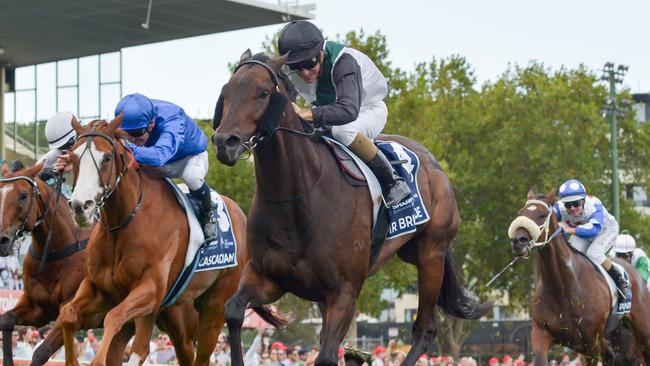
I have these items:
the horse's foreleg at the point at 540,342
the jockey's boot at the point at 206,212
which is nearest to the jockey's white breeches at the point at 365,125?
the jockey's boot at the point at 206,212

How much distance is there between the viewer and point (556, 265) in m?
13.4

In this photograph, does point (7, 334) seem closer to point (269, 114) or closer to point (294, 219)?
point (294, 219)

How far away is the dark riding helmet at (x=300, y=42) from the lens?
7793mm

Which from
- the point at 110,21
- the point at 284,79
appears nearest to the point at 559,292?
the point at 284,79

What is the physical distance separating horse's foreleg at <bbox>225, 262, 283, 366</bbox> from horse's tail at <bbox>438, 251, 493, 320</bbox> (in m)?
2.16

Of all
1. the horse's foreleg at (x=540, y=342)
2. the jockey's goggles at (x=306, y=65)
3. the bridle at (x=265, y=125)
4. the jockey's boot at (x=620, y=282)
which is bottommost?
the horse's foreleg at (x=540, y=342)

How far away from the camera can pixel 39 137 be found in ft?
116

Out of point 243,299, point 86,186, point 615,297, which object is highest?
point 86,186

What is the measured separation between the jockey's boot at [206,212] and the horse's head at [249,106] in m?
2.12

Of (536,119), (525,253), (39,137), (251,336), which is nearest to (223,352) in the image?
(251,336)

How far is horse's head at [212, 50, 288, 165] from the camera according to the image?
6.85m

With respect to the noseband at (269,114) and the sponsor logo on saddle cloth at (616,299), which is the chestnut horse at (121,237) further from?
the sponsor logo on saddle cloth at (616,299)

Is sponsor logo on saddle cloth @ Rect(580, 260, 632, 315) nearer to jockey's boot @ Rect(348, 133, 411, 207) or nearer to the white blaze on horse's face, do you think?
jockey's boot @ Rect(348, 133, 411, 207)

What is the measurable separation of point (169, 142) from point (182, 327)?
2.21 metres
